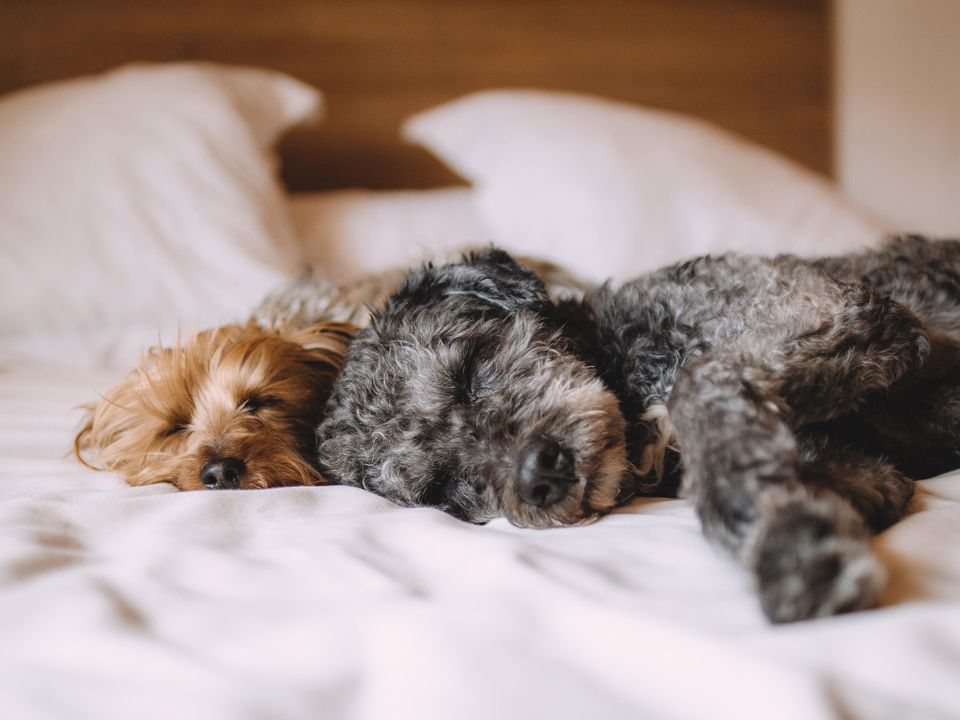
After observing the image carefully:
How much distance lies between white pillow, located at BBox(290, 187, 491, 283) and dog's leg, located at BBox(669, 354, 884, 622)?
1713mm

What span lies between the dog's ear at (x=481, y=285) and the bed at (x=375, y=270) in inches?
19.9

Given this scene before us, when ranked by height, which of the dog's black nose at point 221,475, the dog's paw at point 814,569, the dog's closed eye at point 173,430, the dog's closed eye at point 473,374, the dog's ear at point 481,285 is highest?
the dog's ear at point 481,285

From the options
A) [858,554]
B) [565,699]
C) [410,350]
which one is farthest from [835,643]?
[410,350]

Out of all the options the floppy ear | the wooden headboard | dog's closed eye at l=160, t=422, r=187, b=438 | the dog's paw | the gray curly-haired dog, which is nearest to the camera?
the dog's paw

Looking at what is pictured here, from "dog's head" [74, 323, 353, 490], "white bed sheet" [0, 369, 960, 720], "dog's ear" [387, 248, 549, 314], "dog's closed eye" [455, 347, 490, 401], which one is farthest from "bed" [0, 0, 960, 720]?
"dog's ear" [387, 248, 549, 314]

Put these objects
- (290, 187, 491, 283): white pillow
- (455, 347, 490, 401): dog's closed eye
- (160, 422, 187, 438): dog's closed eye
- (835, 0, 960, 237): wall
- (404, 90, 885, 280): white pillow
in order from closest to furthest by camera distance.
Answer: (455, 347, 490, 401): dog's closed eye
(160, 422, 187, 438): dog's closed eye
(404, 90, 885, 280): white pillow
(290, 187, 491, 283): white pillow
(835, 0, 960, 237): wall

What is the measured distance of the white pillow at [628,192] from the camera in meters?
2.93

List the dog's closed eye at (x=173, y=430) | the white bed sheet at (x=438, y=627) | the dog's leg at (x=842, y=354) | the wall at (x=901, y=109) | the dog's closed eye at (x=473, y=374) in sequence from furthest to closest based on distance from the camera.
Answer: the wall at (x=901, y=109) → the dog's closed eye at (x=173, y=430) → the dog's closed eye at (x=473, y=374) → the dog's leg at (x=842, y=354) → the white bed sheet at (x=438, y=627)

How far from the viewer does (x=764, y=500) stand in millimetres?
1055

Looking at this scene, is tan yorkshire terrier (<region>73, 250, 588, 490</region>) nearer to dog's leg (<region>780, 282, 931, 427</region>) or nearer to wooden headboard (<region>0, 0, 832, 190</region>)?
dog's leg (<region>780, 282, 931, 427</region>)

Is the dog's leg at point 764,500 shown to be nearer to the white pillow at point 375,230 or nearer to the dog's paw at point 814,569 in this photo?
the dog's paw at point 814,569

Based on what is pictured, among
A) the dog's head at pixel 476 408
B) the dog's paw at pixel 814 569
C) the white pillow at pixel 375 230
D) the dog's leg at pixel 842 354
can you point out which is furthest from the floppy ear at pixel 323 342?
the dog's paw at pixel 814 569

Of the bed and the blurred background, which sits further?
the blurred background

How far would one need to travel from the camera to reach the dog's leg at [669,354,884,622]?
92 centimetres
